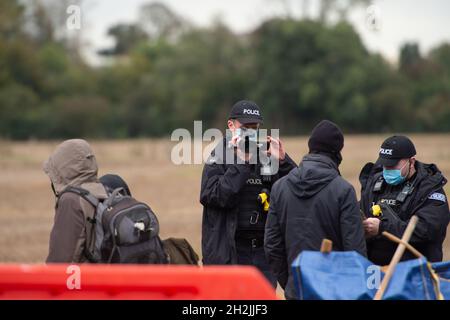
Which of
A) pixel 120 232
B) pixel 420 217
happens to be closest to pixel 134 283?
pixel 120 232

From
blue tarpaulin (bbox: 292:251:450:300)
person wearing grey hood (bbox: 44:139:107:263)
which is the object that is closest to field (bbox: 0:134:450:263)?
person wearing grey hood (bbox: 44:139:107:263)

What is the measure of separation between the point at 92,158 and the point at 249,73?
52.0 metres

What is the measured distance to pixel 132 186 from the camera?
21.9m

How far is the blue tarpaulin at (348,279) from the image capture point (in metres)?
4.22

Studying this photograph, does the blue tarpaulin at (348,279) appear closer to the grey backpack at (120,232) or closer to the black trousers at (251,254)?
the grey backpack at (120,232)

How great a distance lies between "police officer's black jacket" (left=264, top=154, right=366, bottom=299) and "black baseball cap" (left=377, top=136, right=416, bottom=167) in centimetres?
72

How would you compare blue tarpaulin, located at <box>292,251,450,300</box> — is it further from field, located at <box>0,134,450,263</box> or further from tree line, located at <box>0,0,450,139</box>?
tree line, located at <box>0,0,450,139</box>

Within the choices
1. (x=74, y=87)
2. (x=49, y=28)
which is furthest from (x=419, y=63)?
(x=49, y=28)

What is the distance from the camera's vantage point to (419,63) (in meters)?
61.8

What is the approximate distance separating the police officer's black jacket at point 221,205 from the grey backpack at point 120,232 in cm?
93

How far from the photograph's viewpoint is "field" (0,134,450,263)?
13.8 m

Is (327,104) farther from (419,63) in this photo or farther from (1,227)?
(1,227)

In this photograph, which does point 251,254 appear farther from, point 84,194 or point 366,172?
point 84,194

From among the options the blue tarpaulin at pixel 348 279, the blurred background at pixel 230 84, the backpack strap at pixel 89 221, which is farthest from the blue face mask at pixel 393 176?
the blurred background at pixel 230 84
